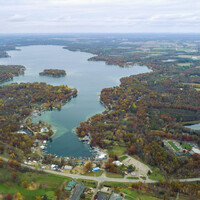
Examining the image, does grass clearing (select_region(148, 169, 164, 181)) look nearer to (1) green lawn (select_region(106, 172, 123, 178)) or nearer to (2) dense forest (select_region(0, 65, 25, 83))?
(1) green lawn (select_region(106, 172, 123, 178))

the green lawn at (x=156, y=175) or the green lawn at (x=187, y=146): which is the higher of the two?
the green lawn at (x=187, y=146)

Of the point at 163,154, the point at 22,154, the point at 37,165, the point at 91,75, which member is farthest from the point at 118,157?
the point at 91,75

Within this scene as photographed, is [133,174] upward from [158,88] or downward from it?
downward

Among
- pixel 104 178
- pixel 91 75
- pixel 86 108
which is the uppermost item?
pixel 91 75

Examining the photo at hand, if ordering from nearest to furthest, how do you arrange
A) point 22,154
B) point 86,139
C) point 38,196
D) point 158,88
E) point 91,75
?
1. point 38,196
2. point 22,154
3. point 86,139
4. point 158,88
5. point 91,75

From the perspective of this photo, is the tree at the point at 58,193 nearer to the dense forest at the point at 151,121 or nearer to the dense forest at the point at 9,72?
the dense forest at the point at 151,121

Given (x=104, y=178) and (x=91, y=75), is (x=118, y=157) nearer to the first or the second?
(x=104, y=178)

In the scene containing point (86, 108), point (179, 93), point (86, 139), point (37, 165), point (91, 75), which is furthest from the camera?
point (91, 75)

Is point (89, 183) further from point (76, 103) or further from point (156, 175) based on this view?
point (76, 103)

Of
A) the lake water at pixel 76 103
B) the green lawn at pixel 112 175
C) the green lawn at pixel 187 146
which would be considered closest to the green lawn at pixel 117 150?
the lake water at pixel 76 103
